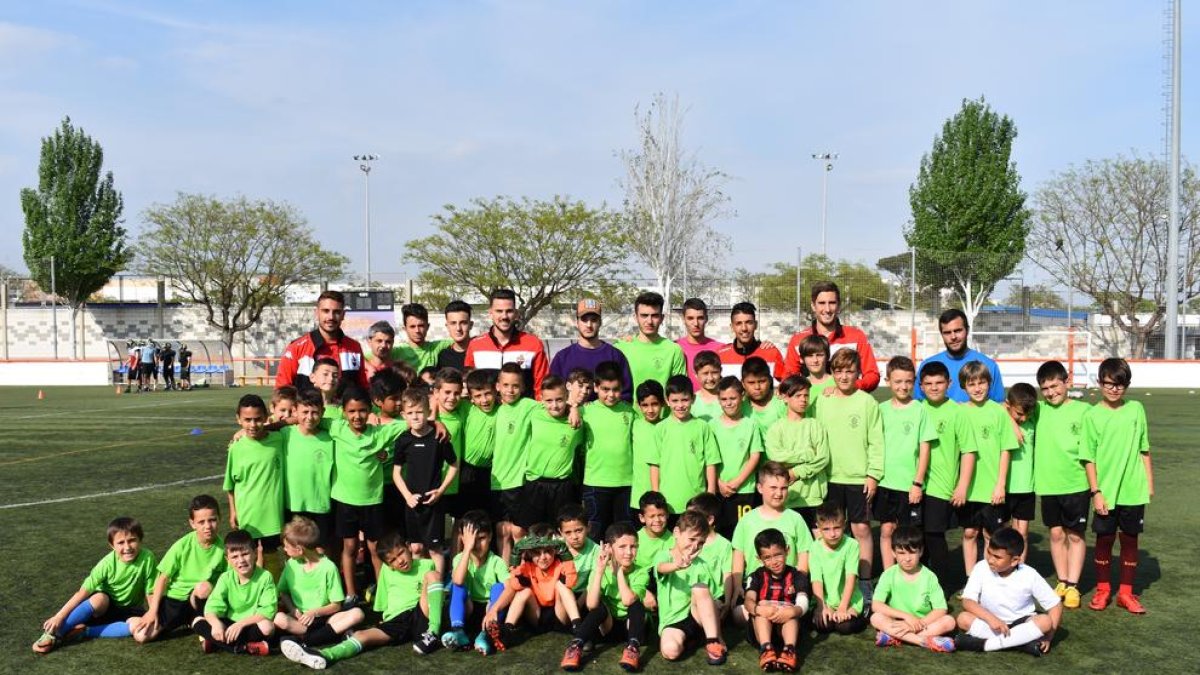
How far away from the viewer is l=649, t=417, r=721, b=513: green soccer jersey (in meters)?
5.39

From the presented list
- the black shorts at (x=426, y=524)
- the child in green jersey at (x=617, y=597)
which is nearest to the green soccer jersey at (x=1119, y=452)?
the child in green jersey at (x=617, y=597)

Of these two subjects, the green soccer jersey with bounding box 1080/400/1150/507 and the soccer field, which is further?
the green soccer jersey with bounding box 1080/400/1150/507

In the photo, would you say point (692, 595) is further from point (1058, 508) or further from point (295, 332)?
point (295, 332)

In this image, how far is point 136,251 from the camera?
38.3 m

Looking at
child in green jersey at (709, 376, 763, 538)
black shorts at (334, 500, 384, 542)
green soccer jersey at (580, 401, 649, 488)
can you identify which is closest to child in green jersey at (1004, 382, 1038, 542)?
child in green jersey at (709, 376, 763, 538)

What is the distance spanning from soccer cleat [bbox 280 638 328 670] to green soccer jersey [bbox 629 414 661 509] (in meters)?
2.01

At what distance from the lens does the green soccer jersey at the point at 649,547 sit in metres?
5.00

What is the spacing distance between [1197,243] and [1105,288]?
3.20 meters

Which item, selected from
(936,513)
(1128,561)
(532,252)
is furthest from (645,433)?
(532,252)

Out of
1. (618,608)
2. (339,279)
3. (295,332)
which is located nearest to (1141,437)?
(618,608)

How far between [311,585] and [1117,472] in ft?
15.5

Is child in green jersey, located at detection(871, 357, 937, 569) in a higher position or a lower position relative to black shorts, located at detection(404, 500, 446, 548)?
higher

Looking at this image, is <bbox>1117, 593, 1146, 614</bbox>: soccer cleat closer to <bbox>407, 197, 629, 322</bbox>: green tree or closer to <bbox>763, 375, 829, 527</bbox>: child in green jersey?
<bbox>763, 375, 829, 527</bbox>: child in green jersey

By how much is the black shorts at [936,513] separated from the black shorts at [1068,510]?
1.95 feet
